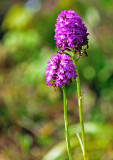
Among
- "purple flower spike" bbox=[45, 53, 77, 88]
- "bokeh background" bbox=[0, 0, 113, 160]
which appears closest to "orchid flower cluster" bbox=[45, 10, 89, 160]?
"purple flower spike" bbox=[45, 53, 77, 88]

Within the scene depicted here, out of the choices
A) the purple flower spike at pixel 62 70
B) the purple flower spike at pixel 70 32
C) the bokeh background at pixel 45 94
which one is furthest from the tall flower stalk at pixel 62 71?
the bokeh background at pixel 45 94

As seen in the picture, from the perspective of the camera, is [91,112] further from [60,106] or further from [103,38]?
[103,38]

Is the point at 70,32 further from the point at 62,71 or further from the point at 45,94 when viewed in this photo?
the point at 45,94

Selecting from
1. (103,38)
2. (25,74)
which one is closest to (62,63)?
(25,74)

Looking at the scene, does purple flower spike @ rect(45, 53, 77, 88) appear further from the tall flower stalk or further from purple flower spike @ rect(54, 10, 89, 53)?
purple flower spike @ rect(54, 10, 89, 53)

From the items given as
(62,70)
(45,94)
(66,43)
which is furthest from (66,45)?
(45,94)
